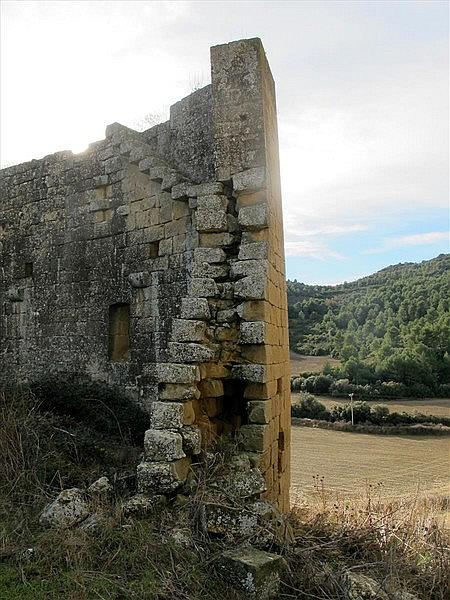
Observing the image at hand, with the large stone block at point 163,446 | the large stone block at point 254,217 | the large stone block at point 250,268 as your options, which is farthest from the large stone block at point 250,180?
the large stone block at point 163,446

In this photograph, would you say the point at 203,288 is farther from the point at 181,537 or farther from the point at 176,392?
the point at 181,537

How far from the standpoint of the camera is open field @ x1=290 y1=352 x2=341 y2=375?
41.7m

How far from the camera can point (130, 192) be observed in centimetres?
838

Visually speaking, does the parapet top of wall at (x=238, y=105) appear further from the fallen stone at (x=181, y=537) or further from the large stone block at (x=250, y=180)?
the fallen stone at (x=181, y=537)

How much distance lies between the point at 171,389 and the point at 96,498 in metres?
1.06

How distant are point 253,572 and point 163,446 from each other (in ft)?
4.30

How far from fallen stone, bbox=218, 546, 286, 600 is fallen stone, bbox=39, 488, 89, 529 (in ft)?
4.28

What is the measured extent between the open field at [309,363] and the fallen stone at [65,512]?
3627 centimetres

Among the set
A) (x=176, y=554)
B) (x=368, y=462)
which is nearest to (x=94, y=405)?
(x=176, y=554)

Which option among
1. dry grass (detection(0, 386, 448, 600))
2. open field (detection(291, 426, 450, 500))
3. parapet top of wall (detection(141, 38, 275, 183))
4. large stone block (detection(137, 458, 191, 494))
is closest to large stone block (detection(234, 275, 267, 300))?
parapet top of wall (detection(141, 38, 275, 183))

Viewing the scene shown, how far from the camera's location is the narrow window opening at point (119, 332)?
331 inches

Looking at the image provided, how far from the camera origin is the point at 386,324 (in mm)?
43094

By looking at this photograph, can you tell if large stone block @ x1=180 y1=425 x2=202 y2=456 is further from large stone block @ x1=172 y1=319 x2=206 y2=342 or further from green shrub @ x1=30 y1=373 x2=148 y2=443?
green shrub @ x1=30 y1=373 x2=148 y2=443

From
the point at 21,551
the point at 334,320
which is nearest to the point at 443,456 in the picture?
the point at 21,551
